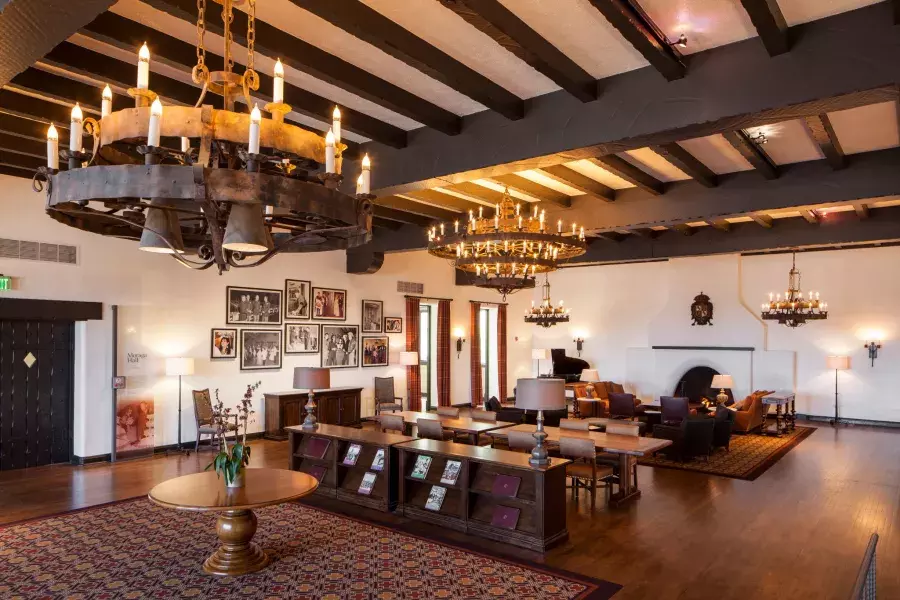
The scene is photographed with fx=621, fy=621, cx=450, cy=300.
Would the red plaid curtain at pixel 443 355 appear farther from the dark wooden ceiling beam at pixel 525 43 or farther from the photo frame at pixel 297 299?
the dark wooden ceiling beam at pixel 525 43

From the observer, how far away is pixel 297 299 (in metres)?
12.3

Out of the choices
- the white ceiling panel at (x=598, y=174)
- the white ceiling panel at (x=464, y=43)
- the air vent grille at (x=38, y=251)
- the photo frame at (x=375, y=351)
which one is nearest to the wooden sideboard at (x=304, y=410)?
the photo frame at (x=375, y=351)

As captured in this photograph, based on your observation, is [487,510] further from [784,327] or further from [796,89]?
[784,327]

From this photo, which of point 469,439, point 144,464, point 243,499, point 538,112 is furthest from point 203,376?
point 538,112

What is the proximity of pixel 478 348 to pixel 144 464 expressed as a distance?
9397 millimetres

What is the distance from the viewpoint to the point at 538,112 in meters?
5.52

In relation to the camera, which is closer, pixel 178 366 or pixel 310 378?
pixel 310 378

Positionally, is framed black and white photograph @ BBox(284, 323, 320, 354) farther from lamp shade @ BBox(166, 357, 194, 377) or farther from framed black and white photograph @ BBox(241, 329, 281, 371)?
lamp shade @ BBox(166, 357, 194, 377)

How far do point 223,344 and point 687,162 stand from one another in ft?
26.8

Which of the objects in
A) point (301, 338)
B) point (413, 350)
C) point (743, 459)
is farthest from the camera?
point (413, 350)

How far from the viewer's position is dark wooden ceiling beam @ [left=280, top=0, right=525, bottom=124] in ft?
12.7

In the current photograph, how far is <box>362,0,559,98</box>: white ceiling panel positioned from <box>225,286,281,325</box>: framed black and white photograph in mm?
7516

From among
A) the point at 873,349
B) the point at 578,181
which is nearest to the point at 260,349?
the point at 578,181

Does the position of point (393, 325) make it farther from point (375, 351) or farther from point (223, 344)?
A: point (223, 344)
